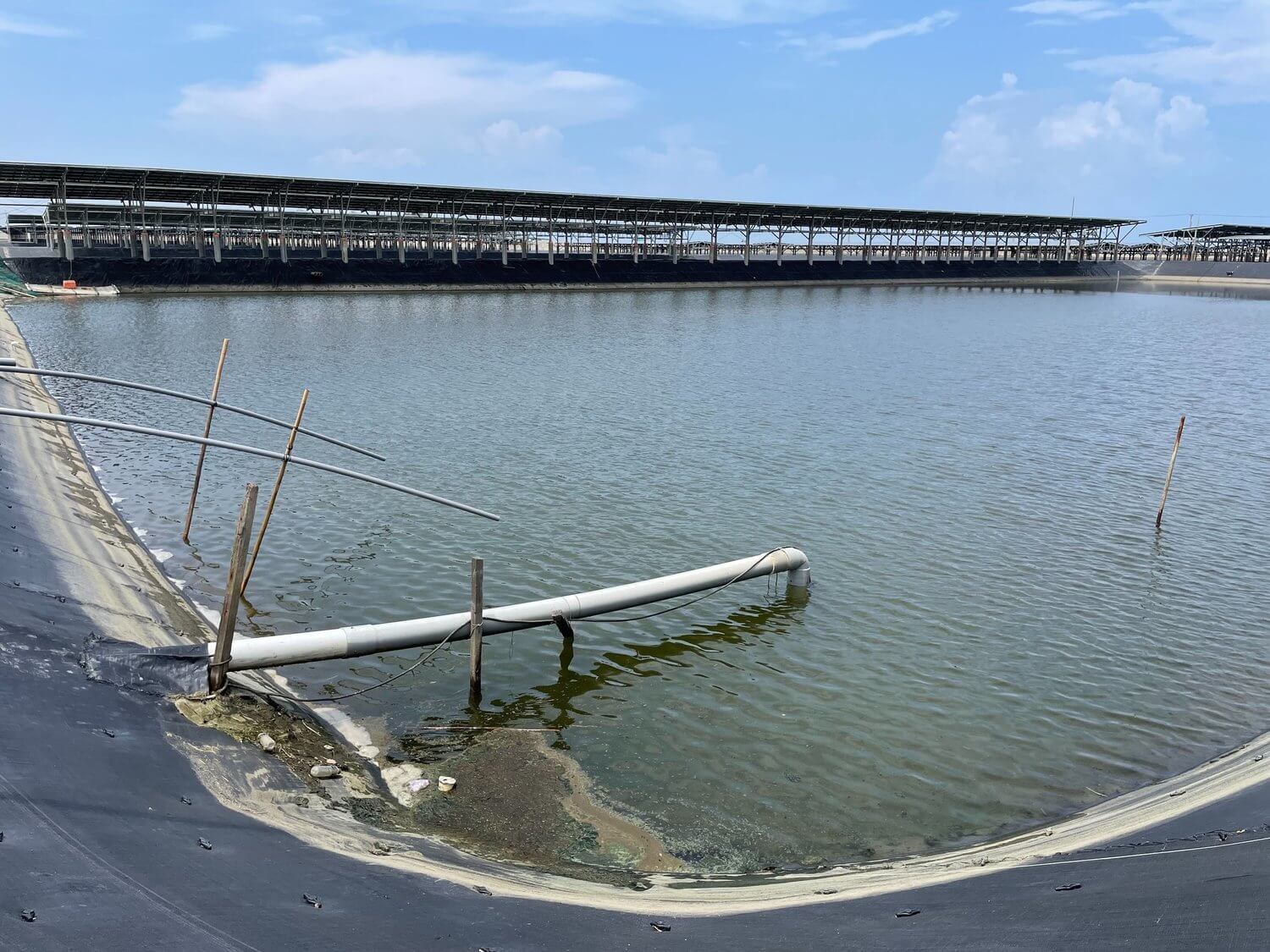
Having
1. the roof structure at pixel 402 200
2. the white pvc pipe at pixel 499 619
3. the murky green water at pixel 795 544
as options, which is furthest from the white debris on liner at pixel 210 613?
the roof structure at pixel 402 200

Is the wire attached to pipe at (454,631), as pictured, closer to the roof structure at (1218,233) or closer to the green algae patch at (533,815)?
the green algae patch at (533,815)

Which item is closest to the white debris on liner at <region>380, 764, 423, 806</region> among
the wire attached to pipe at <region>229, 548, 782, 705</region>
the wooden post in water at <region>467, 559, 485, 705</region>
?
the wooden post in water at <region>467, 559, 485, 705</region>

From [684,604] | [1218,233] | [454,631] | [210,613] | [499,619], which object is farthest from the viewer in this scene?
[1218,233]

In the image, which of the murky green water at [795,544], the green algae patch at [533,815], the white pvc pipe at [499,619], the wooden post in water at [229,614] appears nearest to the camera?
the green algae patch at [533,815]

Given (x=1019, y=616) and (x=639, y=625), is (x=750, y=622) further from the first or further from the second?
(x=1019, y=616)

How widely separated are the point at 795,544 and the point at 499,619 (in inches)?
275

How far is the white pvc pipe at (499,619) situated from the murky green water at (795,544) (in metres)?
0.52

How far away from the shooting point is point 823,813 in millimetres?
9836

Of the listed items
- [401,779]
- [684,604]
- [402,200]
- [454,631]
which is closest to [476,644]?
[454,631]

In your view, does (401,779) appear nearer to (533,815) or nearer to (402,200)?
(533,815)

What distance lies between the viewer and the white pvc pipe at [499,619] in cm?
1146

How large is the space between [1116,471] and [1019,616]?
11344 millimetres

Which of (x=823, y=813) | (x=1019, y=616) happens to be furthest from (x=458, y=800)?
(x=1019, y=616)

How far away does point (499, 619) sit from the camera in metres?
12.8
